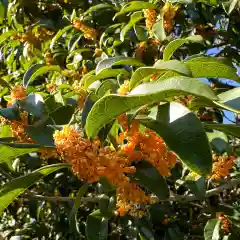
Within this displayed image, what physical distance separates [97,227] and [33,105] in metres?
0.46

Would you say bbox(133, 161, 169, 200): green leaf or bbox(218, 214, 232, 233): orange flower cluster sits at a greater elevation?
bbox(133, 161, 169, 200): green leaf

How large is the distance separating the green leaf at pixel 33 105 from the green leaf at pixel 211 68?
1.38 feet

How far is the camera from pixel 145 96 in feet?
2.52

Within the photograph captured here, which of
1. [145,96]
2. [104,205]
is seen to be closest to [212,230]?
[104,205]

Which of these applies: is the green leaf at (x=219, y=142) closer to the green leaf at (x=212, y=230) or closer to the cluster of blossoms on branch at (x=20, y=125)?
the green leaf at (x=212, y=230)

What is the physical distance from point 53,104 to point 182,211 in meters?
1.44

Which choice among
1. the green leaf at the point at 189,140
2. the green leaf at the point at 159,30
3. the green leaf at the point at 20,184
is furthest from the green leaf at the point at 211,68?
the green leaf at the point at 159,30

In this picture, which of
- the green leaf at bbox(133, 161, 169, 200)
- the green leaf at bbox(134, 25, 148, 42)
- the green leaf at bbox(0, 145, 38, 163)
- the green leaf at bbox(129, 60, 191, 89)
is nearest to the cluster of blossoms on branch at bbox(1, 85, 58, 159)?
the green leaf at bbox(0, 145, 38, 163)

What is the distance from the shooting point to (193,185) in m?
1.74

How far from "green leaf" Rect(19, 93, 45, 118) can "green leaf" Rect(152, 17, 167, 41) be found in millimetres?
705

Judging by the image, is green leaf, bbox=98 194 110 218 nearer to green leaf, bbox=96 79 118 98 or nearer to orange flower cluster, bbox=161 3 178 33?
green leaf, bbox=96 79 118 98

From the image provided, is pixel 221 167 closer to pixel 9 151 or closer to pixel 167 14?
pixel 167 14

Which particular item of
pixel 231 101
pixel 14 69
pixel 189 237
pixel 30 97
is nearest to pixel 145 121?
pixel 231 101

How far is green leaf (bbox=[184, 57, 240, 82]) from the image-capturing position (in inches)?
34.9
